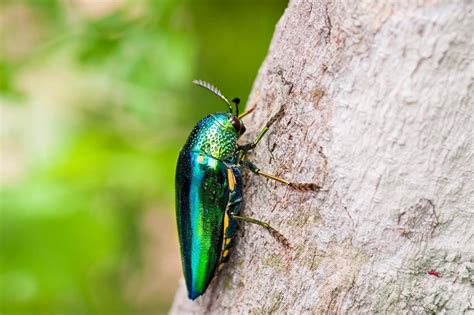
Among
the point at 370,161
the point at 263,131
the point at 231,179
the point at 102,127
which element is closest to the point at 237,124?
the point at 231,179

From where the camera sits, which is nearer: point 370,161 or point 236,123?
point 370,161

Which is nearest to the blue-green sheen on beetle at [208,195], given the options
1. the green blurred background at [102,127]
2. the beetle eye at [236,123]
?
the beetle eye at [236,123]

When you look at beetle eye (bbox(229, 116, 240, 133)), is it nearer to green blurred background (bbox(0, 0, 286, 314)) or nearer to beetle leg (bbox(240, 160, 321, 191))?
beetle leg (bbox(240, 160, 321, 191))

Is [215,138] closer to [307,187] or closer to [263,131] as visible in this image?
[263,131]

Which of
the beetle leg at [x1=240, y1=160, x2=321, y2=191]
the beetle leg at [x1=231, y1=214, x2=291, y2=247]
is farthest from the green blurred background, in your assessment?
the beetle leg at [x1=231, y1=214, x2=291, y2=247]

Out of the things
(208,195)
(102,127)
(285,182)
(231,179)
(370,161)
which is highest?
(370,161)

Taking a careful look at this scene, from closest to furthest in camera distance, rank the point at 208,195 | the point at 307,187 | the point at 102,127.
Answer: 1. the point at 307,187
2. the point at 208,195
3. the point at 102,127

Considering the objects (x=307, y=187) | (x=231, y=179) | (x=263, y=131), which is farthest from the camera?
(x=231, y=179)

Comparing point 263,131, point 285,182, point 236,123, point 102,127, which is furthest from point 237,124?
point 102,127

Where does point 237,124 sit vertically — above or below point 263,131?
below
